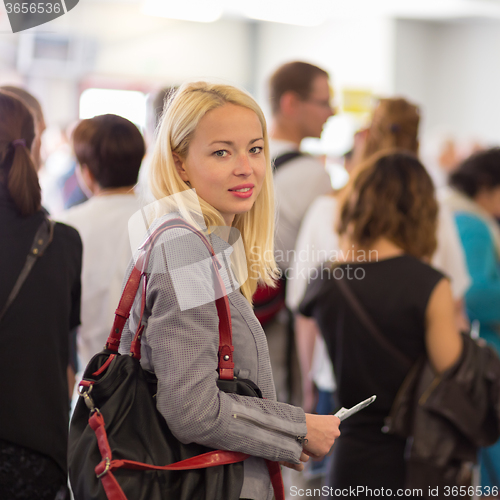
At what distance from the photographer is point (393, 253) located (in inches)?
74.4

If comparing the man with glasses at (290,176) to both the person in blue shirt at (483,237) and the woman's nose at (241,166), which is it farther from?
the woman's nose at (241,166)

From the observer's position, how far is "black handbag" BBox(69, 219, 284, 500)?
0.98 meters

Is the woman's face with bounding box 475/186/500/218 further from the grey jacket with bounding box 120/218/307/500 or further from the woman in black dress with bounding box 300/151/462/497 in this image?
the grey jacket with bounding box 120/218/307/500

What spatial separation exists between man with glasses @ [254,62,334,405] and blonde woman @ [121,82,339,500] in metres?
0.96

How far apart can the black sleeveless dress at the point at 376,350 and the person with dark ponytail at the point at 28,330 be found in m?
0.89

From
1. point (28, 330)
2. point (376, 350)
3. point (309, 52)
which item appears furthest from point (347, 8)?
point (28, 330)

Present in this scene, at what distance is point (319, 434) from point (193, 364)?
0.29m

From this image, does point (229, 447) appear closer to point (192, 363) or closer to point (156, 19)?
point (192, 363)

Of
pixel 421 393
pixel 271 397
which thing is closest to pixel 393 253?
pixel 421 393

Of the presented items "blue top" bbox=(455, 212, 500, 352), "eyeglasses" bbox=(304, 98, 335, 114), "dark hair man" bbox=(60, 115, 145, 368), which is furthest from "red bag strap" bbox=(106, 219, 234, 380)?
"blue top" bbox=(455, 212, 500, 352)

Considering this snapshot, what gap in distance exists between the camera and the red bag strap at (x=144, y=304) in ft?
3.34

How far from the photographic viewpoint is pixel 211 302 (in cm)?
100

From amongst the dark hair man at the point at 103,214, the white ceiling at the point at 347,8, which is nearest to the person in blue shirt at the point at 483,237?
the dark hair man at the point at 103,214

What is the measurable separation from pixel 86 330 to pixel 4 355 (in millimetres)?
599
